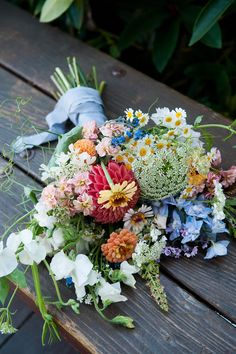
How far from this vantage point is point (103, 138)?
1053 mm

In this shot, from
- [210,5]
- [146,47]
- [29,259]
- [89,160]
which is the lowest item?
[146,47]

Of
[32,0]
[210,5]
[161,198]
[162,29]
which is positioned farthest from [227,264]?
[32,0]

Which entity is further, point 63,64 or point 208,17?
point 63,64

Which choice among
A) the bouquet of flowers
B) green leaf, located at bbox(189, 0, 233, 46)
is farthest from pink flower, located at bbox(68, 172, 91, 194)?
green leaf, located at bbox(189, 0, 233, 46)

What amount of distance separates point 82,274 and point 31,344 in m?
0.82

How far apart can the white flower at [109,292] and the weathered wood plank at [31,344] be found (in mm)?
717

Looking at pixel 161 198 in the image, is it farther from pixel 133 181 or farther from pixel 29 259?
pixel 29 259

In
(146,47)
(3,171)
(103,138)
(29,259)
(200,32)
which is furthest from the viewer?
(146,47)

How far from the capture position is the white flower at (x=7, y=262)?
916 millimetres

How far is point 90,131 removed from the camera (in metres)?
1.08

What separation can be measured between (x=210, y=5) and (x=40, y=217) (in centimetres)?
80

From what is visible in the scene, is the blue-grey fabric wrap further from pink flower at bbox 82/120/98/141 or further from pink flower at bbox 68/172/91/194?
pink flower at bbox 68/172/91/194

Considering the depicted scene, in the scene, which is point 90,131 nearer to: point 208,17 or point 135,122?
point 135,122

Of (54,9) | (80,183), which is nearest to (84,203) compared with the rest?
(80,183)
